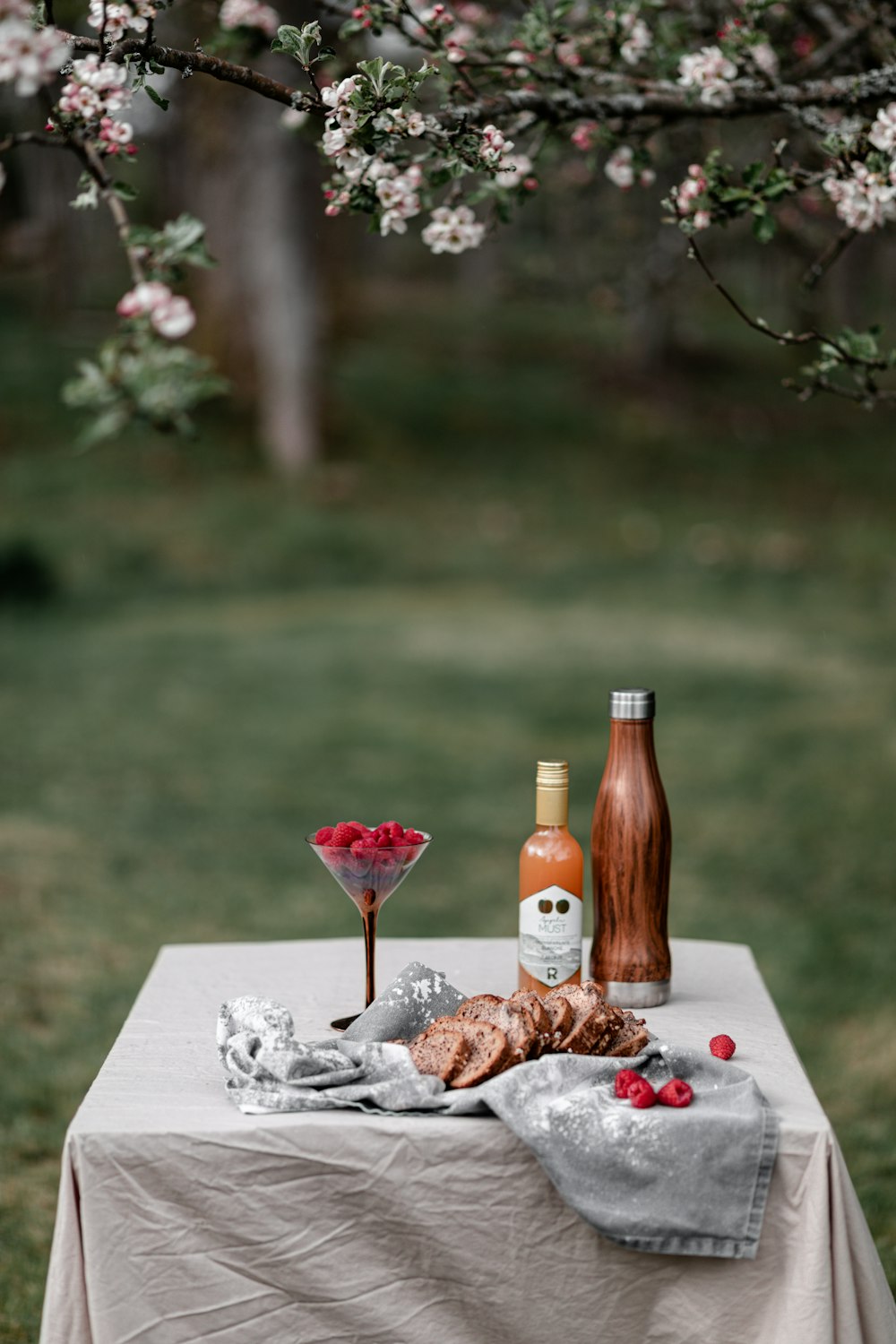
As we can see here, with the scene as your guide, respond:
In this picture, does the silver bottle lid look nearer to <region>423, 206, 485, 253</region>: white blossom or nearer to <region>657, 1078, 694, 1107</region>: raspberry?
<region>657, 1078, 694, 1107</region>: raspberry

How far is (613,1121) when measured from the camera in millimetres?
1944

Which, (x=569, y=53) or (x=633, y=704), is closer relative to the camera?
(x=633, y=704)

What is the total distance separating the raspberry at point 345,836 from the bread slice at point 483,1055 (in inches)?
13.7

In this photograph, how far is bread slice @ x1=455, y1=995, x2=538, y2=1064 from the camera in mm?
2107

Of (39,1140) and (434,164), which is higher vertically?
(434,164)

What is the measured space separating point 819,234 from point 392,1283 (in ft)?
16.2

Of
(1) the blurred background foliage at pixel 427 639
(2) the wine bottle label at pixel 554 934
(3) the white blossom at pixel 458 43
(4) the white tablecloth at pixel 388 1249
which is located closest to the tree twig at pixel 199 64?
(3) the white blossom at pixel 458 43

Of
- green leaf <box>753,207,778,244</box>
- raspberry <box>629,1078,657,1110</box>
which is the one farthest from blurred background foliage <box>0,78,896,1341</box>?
green leaf <box>753,207,778,244</box>

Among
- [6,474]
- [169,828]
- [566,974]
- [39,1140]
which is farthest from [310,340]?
[566,974]

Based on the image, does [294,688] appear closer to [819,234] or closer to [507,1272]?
[819,234]

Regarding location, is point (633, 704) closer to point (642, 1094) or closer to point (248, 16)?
point (642, 1094)

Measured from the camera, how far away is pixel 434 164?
10.3ft

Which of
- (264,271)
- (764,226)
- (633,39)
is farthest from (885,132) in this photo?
(264,271)

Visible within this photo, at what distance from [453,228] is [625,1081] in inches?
72.3
